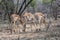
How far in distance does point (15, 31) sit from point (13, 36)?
3.71 ft

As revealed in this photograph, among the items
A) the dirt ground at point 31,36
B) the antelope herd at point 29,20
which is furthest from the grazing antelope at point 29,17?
the dirt ground at point 31,36

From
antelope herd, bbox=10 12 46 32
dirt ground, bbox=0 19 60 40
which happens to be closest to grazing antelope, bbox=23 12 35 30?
antelope herd, bbox=10 12 46 32

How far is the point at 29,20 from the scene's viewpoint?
13742 millimetres

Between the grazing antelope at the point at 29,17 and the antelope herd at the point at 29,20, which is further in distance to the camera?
the grazing antelope at the point at 29,17

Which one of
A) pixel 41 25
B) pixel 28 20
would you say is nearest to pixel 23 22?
pixel 28 20

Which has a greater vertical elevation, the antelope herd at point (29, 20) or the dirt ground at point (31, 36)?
the antelope herd at point (29, 20)

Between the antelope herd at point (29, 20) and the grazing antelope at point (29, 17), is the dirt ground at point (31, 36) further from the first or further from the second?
the grazing antelope at point (29, 17)

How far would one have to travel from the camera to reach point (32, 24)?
14539mm

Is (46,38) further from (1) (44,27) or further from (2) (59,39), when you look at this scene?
(1) (44,27)

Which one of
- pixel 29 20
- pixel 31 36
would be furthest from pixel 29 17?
pixel 31 36

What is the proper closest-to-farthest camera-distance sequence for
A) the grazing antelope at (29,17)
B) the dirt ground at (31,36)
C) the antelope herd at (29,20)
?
the dirt ground at (31,36) < the antelope herd at (29,20) < the grazing antelope at (29,17)

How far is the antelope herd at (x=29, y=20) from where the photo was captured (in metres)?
13.4

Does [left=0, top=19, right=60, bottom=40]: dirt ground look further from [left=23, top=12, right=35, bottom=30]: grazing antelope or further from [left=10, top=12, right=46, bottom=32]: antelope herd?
[left=23, top=12, right=35, bottom=30]: grazing antelope

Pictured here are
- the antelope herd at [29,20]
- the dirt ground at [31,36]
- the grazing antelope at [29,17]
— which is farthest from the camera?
the grazing antelope at [29,17]
